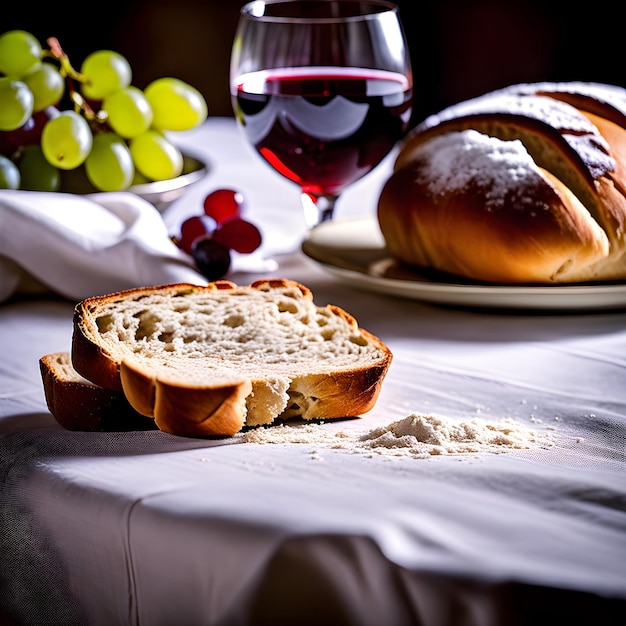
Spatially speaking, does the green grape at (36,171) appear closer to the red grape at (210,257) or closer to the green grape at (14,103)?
the green grape at (14,103)

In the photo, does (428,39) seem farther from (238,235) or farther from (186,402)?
(186,402)

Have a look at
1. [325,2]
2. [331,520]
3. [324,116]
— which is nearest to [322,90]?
[324,116]

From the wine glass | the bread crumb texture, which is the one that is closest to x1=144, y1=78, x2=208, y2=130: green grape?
the wine glass

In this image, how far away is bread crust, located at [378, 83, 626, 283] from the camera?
1067 millimetres

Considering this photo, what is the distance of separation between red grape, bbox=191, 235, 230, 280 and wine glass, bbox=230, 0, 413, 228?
0.47ft

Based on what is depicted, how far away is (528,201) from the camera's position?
107cm

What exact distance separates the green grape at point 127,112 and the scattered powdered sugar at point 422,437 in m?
0.75

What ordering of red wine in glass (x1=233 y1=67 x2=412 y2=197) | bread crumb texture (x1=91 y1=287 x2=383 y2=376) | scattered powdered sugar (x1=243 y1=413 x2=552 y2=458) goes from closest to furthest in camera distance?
scattered powdered sugar (x1=243 y1=413 x2=552 y2=458), bread crumb texture (x1=91 y1=287 x2=383 y2=376), red wine in glass (x1=233 y1=67 x2=412 y2=197)

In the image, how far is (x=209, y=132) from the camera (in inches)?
88.7

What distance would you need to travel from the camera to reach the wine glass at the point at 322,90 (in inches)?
46.8

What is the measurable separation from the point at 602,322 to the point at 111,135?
724 mm

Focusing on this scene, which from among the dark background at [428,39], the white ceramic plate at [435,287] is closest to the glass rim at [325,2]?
the white ceramic plate at [435,287]

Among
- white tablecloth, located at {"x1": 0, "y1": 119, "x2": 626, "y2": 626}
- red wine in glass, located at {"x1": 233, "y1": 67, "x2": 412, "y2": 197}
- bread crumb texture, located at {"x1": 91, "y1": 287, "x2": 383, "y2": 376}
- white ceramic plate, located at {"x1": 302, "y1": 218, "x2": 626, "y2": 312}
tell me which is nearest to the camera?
white tablecloth, located at {"x1": 0, "y1": 119, "x2": 626, "y2": 626}

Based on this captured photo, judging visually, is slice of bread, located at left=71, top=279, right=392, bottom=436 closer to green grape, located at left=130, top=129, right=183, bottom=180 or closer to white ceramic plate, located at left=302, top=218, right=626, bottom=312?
white ceramic plate, located at left=302, top=218, right=626, bottom=312
